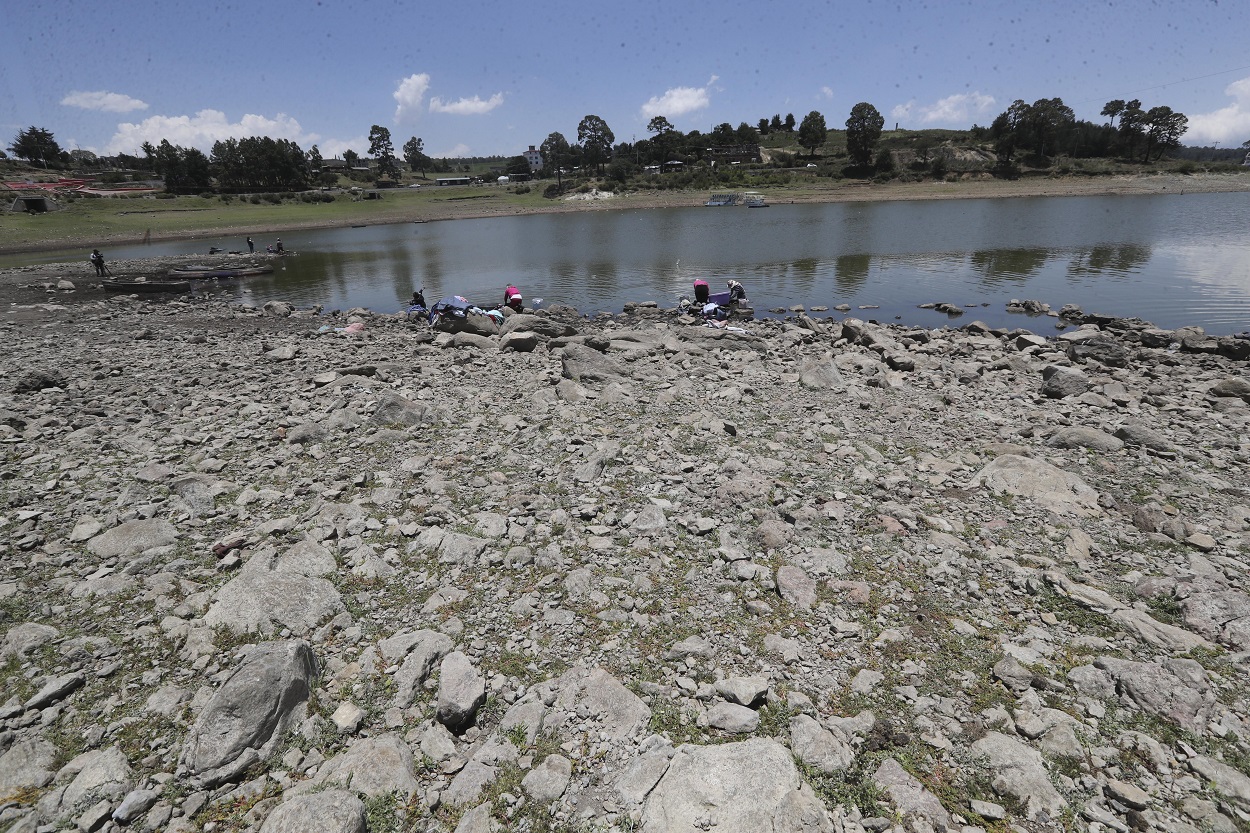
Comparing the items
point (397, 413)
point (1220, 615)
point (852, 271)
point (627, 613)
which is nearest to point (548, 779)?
point (627, 613)

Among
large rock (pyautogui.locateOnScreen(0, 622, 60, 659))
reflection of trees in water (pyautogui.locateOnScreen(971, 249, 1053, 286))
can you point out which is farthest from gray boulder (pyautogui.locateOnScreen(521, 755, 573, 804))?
reflection of trees in water (pyautogui.locateOnScreen(971, 249, 1053, 286))

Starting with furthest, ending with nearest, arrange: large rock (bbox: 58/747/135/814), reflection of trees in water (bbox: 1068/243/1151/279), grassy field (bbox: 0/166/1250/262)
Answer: grassy field (bbox: 0/166/1250/262) < reflection of trees in water (bbox: 1068/243/1151/279) < large rock (bbox: 58/747/135/814)

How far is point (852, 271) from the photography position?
41.6 metres

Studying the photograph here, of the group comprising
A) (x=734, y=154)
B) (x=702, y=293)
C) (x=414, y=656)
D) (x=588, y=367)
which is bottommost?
(x=414, y=656)

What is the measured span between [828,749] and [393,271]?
53256 millimetres

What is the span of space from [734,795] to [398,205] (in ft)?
460

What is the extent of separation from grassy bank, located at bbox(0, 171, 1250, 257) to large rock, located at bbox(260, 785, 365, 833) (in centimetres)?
9207

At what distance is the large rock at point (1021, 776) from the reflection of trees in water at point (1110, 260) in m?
43.3

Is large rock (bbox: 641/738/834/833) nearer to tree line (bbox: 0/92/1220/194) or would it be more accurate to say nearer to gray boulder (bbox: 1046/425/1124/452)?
gray boulder (bbox: 1046/425/1124/452)

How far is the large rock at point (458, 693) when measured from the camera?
5664 mm

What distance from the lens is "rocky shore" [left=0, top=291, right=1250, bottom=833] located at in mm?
5000

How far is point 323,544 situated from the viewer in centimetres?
852

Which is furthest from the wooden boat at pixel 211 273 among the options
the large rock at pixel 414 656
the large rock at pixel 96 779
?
the large rock at pixel 414 656

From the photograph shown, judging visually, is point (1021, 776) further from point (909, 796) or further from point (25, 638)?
Result: point (25, 638)
